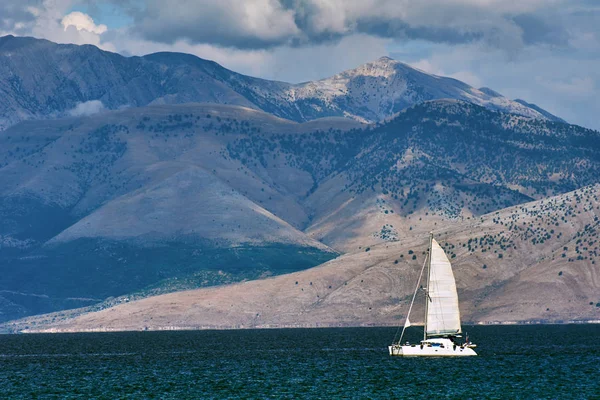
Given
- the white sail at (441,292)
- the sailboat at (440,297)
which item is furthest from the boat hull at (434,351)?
the white sail at (441,292)

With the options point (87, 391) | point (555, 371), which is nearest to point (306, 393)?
point (87, 391)

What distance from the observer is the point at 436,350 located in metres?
163

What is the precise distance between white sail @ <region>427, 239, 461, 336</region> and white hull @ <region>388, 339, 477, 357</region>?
25.9ft

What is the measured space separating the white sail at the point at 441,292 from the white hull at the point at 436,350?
791cm

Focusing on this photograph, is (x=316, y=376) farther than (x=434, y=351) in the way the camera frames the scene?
No

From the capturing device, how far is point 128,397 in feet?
409

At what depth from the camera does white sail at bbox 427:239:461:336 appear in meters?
152

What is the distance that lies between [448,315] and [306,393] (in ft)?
115

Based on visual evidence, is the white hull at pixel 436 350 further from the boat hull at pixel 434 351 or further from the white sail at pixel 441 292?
the white sail at pixel 441 292

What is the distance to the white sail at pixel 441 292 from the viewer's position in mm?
152250

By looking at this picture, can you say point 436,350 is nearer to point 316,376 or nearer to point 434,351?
point 434,351

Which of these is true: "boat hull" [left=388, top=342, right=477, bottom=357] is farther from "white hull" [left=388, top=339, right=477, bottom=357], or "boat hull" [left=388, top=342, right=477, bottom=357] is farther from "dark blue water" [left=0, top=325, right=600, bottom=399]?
"dark blue water" [left=0, top=325, right=600, bottom=399]

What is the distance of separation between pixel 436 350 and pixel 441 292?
46.5 ft

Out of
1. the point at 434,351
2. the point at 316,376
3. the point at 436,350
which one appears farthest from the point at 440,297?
the point at 316,376
